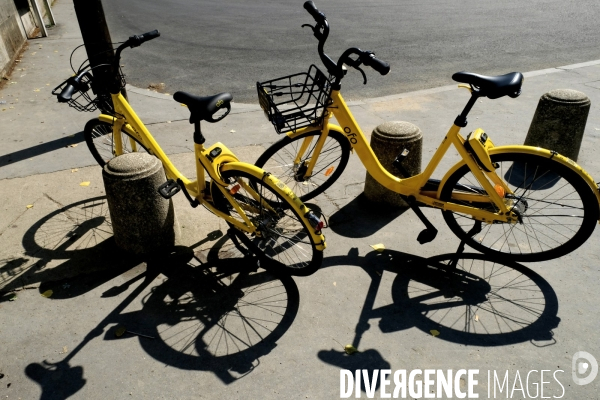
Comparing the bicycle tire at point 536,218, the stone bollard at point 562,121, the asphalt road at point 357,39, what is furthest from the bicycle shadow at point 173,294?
the asphalt road at point 357,39

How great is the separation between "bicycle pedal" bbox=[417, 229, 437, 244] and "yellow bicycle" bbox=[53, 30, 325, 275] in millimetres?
905

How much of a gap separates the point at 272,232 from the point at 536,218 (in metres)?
2.47

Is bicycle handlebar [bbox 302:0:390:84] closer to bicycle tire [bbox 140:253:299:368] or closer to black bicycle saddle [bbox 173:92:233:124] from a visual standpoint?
black bicycle saddle [bbox 173:92:233:124]

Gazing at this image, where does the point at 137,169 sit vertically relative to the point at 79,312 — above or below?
above

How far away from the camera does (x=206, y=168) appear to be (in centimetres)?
346

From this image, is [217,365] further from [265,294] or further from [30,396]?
[30,396]

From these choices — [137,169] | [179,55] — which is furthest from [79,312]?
[179,55]

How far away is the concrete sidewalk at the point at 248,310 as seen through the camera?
2912 mm

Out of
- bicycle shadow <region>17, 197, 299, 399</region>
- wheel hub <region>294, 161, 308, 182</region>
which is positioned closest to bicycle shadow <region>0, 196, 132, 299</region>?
bicycle shadow <region>17, 197, 299, 399</region>

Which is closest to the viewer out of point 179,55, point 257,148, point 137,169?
point 137,169

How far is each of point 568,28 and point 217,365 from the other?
1269 cm

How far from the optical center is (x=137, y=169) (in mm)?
3561

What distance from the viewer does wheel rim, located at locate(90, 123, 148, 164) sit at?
4.59m

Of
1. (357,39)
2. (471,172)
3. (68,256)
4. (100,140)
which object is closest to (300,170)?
(471,172)
